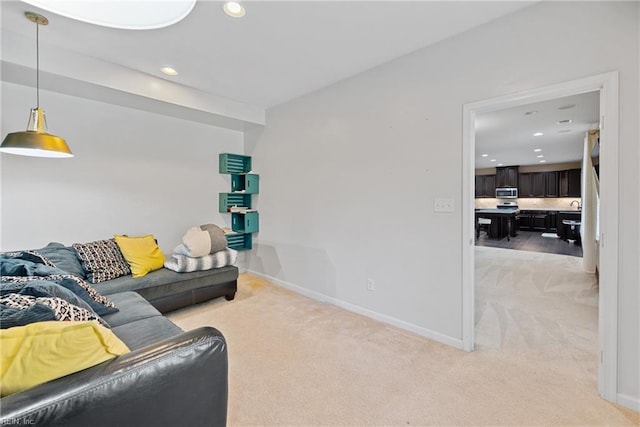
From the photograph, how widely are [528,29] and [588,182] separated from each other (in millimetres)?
4531

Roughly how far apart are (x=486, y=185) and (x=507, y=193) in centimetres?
88

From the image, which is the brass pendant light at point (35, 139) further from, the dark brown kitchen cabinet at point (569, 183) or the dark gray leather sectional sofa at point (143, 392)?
the dark brown kitchen cabinet at point (569, 183)

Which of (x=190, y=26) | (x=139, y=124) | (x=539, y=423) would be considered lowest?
(x=539, y=423)

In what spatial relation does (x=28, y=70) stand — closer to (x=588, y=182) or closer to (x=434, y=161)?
(x=434, y=161)

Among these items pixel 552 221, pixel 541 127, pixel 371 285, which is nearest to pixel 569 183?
pixel 552 221

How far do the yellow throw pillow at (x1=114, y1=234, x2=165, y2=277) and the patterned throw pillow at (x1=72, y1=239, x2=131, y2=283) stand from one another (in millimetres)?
67

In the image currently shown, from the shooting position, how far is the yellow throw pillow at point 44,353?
0.78 metres

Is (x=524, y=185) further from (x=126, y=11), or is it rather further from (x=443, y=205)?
(x=126, y=11)

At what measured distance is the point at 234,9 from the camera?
2.06 m

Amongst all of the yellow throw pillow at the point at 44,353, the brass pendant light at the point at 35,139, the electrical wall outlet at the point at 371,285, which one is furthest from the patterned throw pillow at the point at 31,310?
the electrical wall outlet at the point at 371,285

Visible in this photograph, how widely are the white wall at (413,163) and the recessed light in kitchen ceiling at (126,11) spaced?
2.17 m

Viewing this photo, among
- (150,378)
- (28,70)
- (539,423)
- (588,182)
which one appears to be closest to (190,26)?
(28,70)

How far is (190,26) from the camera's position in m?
2.26

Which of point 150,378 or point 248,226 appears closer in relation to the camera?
point 150,378
